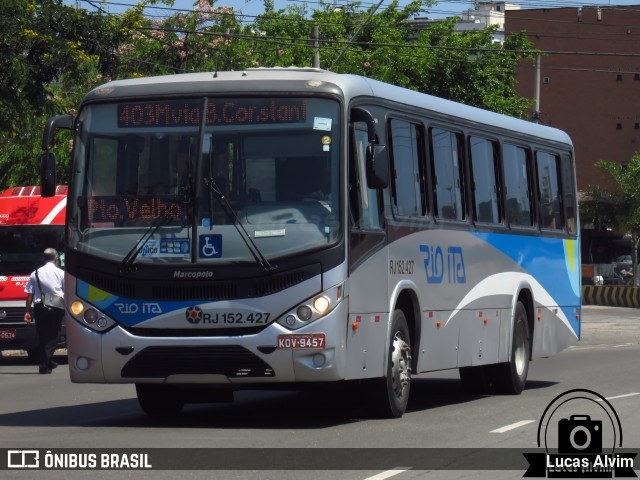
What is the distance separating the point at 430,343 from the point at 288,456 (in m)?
4.08

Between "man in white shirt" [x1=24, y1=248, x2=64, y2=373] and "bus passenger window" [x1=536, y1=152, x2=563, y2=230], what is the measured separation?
7127 millimetres

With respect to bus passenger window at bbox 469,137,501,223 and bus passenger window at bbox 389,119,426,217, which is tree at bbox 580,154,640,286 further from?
bus passenger window at bbox 389,119,426,217

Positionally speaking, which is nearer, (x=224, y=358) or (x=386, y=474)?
(x=386, y=474)

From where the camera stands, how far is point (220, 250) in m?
11.7

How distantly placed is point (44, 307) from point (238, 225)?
31.3 feet

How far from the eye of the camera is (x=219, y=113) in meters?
12.1

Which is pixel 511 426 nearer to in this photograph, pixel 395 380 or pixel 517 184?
pixel 395 380

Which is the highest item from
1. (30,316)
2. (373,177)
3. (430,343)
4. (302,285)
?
(373,177)

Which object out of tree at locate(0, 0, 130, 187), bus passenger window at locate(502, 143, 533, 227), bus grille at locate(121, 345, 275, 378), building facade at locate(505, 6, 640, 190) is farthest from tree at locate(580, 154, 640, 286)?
bus grille at locate(121, 345, 275, 378)

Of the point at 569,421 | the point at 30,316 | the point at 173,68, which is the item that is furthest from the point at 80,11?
the point at 569,421

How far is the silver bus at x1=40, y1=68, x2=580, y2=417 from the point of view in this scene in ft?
38.0

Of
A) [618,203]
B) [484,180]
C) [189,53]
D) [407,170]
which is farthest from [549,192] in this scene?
[618,203]

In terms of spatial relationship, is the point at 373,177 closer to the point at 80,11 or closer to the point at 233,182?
the point at 233,182

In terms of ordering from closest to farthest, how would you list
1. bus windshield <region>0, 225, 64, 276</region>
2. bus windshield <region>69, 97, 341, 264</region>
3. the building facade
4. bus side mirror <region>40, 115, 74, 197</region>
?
bus windshield <region>69, 97, 341, 264</region> < bus side mirror <region>40, 115, 74, 197</region> < bus windshield <region>0, 225, 64, 276</region> < the building facade
